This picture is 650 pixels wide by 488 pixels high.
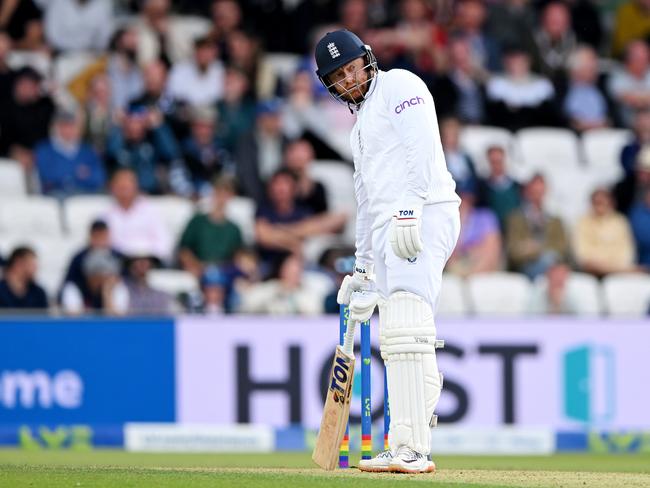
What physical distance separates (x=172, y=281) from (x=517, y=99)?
13.3 ft

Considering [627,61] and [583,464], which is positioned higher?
[627,61]

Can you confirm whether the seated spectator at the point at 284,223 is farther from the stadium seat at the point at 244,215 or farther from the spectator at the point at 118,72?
the spectator at the point at 118,72

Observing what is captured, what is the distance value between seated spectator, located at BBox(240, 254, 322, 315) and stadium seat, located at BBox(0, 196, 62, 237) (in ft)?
6.00

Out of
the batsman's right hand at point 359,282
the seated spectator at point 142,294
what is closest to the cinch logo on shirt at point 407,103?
the batsman's right hand at point 359,282

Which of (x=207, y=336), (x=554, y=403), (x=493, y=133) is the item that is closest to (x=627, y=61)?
(x=493, y=133)

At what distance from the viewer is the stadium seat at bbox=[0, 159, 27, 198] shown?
42.9 feet

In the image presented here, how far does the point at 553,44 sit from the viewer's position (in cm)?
1525

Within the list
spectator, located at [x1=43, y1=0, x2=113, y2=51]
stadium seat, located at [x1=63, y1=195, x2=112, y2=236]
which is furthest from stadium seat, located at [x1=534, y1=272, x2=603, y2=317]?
spectator, located at [x1=43, y1=0, x2=113, y2=51]

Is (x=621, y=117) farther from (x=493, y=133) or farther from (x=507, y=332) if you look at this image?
(x=507, y=332)

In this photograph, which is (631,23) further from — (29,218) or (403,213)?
(403,213)

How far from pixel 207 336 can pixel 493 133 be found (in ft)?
13.3

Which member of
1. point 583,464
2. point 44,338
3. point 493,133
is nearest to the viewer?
point 583,464

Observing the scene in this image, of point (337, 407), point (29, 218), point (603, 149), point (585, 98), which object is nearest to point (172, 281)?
point (29, 218)

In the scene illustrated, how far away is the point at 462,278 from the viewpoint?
12711 millimetres
